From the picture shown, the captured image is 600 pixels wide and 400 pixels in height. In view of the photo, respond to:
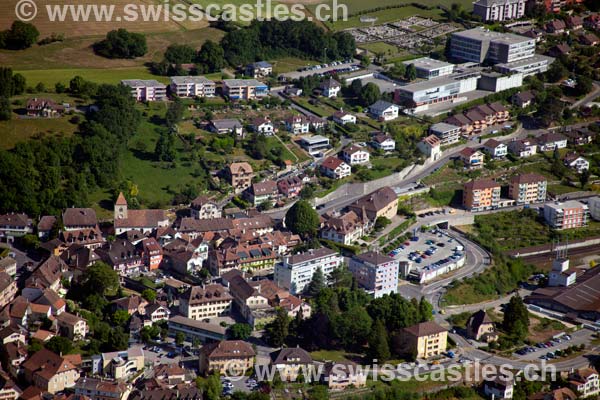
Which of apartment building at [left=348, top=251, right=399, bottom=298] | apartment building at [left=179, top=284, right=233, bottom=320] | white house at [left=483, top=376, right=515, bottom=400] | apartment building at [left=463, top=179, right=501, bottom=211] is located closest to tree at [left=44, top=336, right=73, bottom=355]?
apartment building at [left=179, top=284, right=233, bottom=320]

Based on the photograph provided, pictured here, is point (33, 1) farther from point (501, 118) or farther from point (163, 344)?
point (163, 344)

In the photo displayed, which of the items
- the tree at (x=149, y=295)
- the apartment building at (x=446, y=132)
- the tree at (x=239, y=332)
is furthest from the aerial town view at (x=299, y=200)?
the tree at (x=149, y=295)

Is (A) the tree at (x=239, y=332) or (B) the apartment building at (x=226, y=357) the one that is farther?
(A) the tree at (x=239, y=332)

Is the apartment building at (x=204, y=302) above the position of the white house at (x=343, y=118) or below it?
below

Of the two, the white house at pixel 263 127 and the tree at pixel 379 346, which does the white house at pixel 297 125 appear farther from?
the tree at pixel 379 346

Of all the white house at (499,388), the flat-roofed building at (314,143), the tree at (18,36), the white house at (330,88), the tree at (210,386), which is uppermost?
the tree at (18,36)

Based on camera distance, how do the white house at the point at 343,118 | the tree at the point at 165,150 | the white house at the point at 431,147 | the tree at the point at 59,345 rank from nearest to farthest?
1. the tree at the point at 59,345
2. the tree at the point at 165,150
3. the white house at the point at 431,147
4. the white house at the point at 343,118

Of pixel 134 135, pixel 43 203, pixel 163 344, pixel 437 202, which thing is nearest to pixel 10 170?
pixel 43 203

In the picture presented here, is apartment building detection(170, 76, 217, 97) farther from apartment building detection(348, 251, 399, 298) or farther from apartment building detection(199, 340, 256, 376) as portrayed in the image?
apartment building detection(199, 340, 256, 376)
